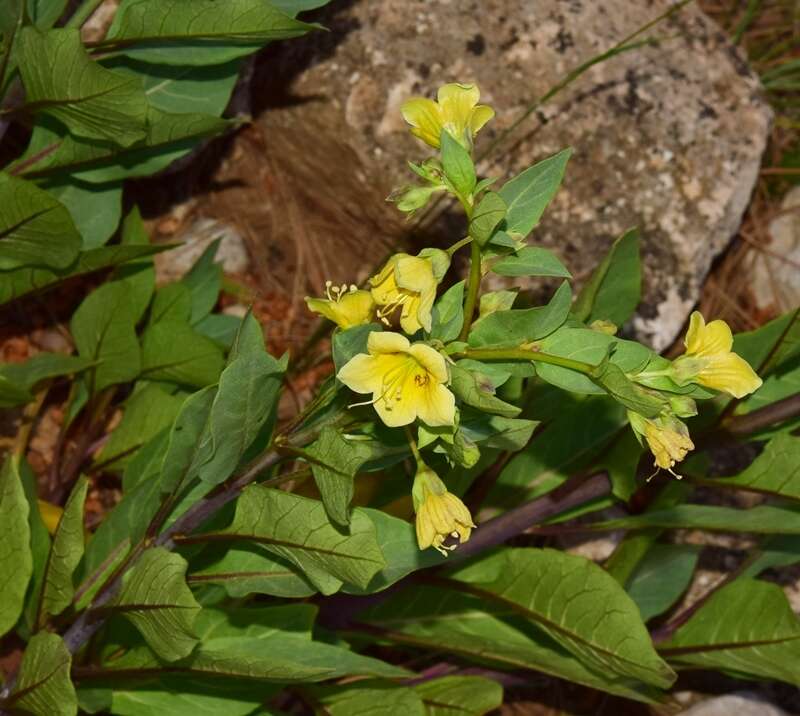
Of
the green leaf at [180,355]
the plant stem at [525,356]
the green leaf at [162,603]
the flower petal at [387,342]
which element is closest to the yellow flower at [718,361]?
the plant stem at [525,356]

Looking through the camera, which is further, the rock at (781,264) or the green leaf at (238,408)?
the rock at (781,264)

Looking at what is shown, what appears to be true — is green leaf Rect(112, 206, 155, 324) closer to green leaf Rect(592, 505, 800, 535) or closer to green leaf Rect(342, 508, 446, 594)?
green leaf Rect(342, 508, 446, 594)

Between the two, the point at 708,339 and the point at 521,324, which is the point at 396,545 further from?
the point at 708,339

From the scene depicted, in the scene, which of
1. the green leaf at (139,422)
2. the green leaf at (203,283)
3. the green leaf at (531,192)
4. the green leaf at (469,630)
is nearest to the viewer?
the green leaf at (531,192)

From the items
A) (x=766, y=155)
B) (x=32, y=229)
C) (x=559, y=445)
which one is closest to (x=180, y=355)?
(x=32, y=229)

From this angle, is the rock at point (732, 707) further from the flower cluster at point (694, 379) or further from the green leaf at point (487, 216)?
the green leaf at point (487, 216)

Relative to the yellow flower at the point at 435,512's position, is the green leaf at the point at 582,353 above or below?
above

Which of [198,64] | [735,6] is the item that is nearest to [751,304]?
[735,6]

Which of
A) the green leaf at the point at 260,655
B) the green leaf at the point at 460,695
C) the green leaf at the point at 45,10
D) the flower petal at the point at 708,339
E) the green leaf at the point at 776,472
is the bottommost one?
the green leaf at the point at 460,695

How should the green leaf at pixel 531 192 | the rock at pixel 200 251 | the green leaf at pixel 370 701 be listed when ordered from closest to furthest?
the green leaf at pixel 531 192
the green leaf at pixel 370 701
the rock at pixel 200 251
